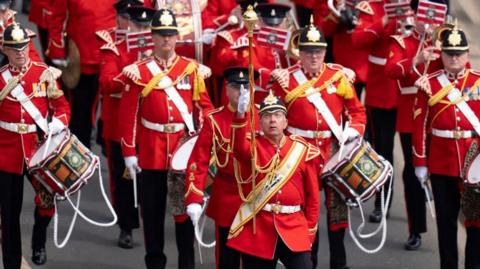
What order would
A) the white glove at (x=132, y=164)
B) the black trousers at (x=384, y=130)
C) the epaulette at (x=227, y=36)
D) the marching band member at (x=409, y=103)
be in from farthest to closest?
the black trousers at (x=384, y=130) → the epaulette at (x=227, y=36) → the marching band member at (x=409, y=103) → the white glove at (x=132, y=164)

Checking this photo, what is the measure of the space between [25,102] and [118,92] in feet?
4.70

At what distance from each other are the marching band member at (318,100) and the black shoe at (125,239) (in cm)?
203

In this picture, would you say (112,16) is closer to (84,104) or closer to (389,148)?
(84,104)

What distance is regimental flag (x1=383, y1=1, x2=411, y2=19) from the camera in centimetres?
1544

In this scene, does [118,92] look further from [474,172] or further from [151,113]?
[474,172]

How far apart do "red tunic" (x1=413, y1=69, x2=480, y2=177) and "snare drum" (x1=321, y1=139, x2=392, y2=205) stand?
0.44 meters

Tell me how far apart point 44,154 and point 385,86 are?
140 inches

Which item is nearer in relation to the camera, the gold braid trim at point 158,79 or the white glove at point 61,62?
the gold braid trim at point 158,79

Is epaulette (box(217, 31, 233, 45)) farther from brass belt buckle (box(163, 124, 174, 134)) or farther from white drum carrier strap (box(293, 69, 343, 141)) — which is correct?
brass belt buckle (box(163, 124, 174, 134))

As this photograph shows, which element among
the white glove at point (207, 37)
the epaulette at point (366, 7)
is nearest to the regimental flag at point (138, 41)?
the white glove at point (207, 37)

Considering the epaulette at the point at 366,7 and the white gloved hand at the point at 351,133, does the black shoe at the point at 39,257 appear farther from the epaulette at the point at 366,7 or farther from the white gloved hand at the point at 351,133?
the epaulette at the point at 366,7

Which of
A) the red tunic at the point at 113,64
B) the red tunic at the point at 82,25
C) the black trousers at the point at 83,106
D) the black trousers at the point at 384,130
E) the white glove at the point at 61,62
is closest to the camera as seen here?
the red tunic at the point at 113,64

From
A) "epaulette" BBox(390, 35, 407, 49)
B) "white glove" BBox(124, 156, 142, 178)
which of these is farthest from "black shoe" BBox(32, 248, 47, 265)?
"epaulette" BBox(390, 35, 407, 49)

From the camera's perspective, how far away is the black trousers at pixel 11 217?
1389cm
